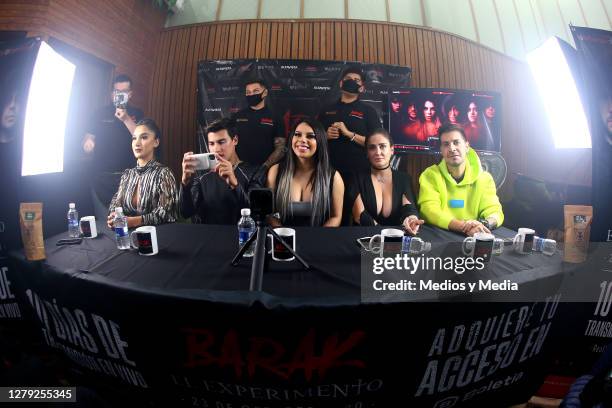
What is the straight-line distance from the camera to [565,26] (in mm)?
3805

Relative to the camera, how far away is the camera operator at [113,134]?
88.9 inches

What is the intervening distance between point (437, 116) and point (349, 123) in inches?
37.9

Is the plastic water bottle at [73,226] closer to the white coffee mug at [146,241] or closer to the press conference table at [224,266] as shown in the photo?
the press conference table at [224,266]

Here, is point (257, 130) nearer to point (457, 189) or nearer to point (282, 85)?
point (282, 85)

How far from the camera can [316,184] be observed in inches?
82.9

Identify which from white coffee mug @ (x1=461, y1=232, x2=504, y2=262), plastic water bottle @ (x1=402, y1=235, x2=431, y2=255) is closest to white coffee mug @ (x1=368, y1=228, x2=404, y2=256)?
plastic water bottle @ (x1=402, y1=235, x2=431, y2=255)

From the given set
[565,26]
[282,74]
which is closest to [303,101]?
[282,74]

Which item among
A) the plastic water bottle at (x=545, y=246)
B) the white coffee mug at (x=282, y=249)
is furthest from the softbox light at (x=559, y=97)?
the white coffee mug at (x=282, y=249)

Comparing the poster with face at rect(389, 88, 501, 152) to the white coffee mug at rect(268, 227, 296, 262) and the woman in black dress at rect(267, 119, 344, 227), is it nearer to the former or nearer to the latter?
the woman in black dress at rect(267, 119, 344, 227)

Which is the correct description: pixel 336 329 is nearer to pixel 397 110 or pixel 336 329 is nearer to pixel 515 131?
pixel 397 110

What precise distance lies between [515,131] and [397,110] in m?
1.92

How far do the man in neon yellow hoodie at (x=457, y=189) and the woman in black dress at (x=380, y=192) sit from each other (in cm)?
16

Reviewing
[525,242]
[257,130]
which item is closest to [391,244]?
[525,242]

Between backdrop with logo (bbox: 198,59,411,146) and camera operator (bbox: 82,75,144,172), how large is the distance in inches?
31.0
